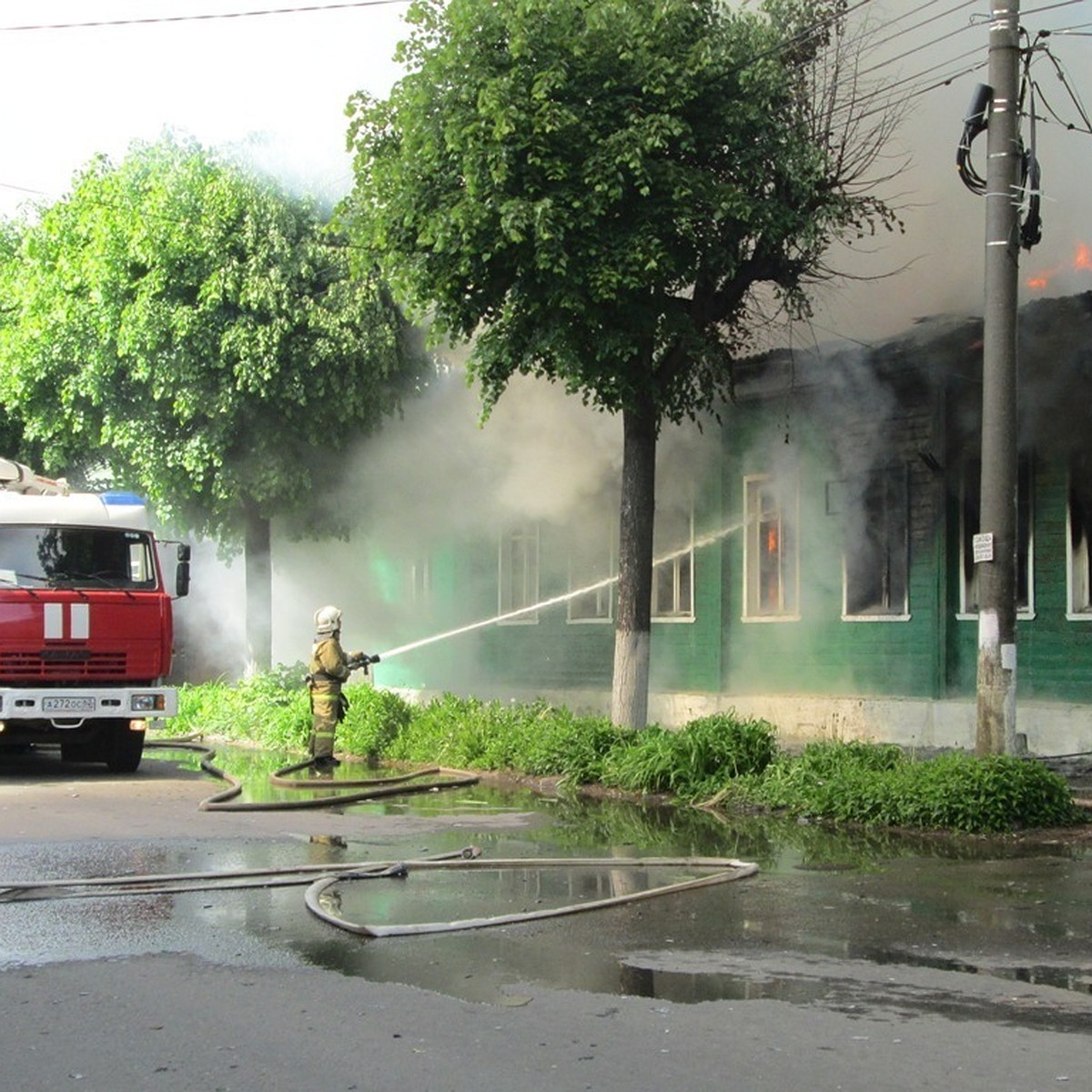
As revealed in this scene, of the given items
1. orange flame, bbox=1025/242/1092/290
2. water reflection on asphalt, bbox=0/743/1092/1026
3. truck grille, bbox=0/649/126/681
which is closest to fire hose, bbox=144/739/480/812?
truck grille, bbox=0/649/126/681

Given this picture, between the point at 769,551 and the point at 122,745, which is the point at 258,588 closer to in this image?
the point at 122,745

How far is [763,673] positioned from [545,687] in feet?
16.0

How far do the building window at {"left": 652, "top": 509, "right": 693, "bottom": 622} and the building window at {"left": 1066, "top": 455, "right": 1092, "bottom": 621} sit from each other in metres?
5.99

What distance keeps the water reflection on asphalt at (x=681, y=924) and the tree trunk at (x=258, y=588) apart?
41.0ft

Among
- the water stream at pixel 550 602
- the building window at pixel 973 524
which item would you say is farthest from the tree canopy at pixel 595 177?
the water stream at pixel 550 602

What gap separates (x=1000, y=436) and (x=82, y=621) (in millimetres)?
8505

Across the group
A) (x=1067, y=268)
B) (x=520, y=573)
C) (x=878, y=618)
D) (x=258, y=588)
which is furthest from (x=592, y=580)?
(x=1067, y=268)

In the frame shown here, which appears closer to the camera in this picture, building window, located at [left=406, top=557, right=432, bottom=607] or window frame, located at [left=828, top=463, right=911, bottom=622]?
window frame, located at [left=828, top=463, right=911, bottom=622]

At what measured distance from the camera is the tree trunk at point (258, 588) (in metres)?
22.8

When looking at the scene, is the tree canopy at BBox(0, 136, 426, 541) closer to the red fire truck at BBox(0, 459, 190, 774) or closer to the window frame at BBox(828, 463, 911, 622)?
the red fire truck at BBox(0, 459, 190, 774)

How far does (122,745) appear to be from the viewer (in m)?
15.5

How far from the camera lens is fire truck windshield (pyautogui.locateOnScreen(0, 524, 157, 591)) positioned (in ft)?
48.0

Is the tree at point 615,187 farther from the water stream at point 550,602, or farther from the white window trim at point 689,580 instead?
the white window trim at point 689,580

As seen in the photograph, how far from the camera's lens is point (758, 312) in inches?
679
